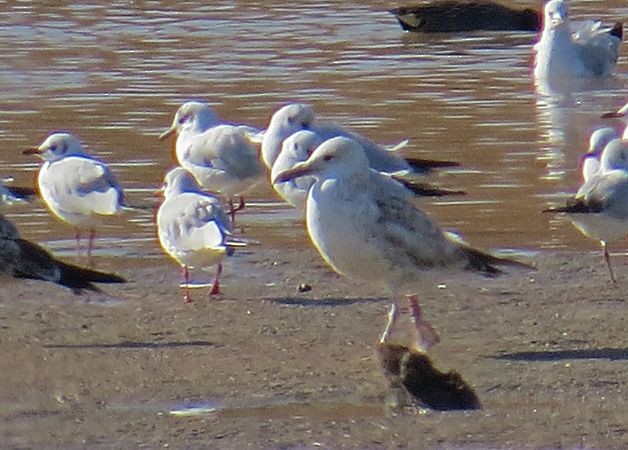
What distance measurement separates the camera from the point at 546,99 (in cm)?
1692

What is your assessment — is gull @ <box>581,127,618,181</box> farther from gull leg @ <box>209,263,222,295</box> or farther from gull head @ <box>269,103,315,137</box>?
gull leg @ <box>209,263,222,295</box>

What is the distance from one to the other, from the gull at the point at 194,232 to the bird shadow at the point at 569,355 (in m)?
1.85

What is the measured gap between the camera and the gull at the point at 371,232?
28.2 feet

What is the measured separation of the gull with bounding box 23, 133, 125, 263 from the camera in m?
10.7

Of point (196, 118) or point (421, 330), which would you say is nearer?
point (421, 330)

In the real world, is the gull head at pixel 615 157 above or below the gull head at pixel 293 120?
above

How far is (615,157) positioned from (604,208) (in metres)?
0.92

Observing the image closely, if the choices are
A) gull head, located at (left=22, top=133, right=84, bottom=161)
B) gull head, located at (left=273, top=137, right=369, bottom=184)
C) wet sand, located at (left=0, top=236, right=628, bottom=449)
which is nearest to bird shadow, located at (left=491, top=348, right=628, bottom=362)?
wet sand, located at (left=0, top=236, right=628, bottom=449)

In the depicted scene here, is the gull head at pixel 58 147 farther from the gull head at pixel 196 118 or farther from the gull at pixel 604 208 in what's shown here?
the gull at pixel 604 208

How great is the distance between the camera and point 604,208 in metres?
9.75

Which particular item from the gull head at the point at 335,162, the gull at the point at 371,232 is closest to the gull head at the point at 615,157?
the gull at the point at 371,232

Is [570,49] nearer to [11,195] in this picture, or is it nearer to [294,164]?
[294,164]

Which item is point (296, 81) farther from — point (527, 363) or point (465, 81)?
point (527, 363)

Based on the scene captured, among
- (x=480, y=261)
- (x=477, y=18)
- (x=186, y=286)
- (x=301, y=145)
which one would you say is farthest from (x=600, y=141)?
(x=477, y=18)
